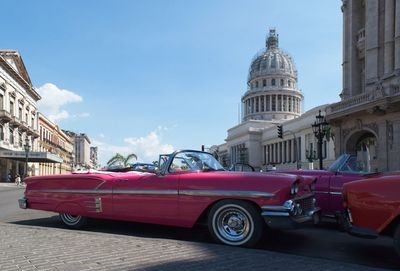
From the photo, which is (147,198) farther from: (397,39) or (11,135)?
(11,135)

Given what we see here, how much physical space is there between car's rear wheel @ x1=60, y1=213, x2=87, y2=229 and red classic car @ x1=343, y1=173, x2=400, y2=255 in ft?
14.4

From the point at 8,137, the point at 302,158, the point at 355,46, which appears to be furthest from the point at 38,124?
the point at 355,46

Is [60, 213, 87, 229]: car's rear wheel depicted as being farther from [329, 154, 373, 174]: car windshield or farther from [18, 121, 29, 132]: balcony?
[18, 121, 29, 132]: balcony

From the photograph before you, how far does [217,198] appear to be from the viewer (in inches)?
244

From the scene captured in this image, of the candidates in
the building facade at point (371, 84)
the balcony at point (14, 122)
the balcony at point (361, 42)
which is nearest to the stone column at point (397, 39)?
the building facade at point (371, 84)

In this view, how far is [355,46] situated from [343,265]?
31478 mm

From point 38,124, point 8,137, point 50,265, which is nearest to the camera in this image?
point 50,265

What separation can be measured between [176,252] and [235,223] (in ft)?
3.42

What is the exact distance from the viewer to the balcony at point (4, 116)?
51084 millimetres

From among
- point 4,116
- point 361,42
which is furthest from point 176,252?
point 4,116

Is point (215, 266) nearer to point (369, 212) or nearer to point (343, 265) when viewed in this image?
point (343, 265)

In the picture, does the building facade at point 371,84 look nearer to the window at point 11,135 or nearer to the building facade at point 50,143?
the window at point 11,135

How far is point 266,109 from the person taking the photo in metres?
121

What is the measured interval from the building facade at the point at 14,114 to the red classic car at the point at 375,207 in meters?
46.9
